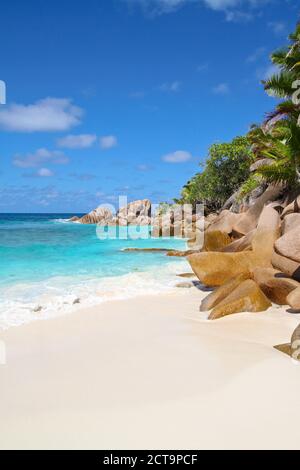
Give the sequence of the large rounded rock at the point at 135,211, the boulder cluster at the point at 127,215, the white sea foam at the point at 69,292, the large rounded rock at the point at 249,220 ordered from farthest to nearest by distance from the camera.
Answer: the large rounded rock at the point at 135,211, the boulder cluster at the point at 127,215, the large rounded rock at the point at 249,220, the white sea foam at the point at 69,292

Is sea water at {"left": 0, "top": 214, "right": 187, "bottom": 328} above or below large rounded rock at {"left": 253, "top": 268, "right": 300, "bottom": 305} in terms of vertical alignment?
below

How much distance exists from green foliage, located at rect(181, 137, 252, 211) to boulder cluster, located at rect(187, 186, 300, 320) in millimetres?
21299

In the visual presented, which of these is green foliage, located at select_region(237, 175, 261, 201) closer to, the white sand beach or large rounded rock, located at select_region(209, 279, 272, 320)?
large rounded rock, located at select_region(209, 279, 272, 320)

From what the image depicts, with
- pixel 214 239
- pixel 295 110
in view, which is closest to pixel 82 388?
pixel 214 239

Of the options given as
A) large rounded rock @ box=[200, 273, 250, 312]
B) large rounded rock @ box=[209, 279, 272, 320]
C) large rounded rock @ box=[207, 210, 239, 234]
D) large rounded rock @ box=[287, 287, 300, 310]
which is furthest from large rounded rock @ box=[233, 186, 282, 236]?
large rounded rock @ box=[287, 287, 300, 310]

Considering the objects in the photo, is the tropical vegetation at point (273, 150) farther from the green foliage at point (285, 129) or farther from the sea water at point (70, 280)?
the sea water at point (70, 280)

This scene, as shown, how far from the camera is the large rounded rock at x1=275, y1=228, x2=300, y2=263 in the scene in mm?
7843

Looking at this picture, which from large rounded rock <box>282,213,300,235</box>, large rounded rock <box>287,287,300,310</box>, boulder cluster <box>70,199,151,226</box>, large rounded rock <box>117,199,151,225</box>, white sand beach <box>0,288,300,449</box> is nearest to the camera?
white sand beach <box>0,288,300,449</box>

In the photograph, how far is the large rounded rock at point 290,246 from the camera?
784 centimetres

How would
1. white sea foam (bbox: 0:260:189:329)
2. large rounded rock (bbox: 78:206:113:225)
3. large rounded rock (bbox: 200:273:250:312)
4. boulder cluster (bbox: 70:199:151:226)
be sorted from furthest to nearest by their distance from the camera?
large rounded rock (bbox: 78:206:113:225) < boulder cluster (bbox: 70:199:151:226) < white sea foam (bbox: 0:260:189:329) < large rounded rock (bbox: 200:273:250:312)

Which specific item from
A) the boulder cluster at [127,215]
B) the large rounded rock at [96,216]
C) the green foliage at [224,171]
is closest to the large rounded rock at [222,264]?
the green foliage at [224,171]

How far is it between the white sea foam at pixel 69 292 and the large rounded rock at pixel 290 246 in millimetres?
3272

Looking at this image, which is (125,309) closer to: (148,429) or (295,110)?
(148,429)

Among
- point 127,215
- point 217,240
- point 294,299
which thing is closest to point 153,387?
point 294,299
